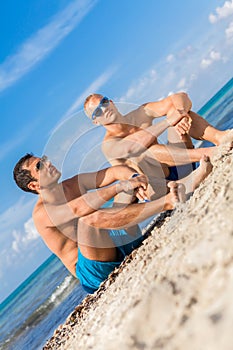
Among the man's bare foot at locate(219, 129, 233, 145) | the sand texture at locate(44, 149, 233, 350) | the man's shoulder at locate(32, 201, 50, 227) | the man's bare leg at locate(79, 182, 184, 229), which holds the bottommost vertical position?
the sand texture at locate(44, 149, 233, 350)

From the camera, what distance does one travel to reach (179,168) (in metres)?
5.21

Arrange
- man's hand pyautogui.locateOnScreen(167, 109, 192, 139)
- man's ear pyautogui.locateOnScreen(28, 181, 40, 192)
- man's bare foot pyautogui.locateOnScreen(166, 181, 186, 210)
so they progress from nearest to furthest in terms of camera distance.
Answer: man's bare foot pyautogui.locateOnScreen(166, 181, 186, 210) → man's hand pyautogui.locateOnScreen(167, 109, 192, 139) → man's ear pyautogui.locateOnScreen(28, 181, 40, 192)

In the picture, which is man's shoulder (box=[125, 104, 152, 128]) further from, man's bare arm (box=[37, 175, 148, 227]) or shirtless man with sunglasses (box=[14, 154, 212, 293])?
man's bare arm (box=[37, 175, 148, 227])

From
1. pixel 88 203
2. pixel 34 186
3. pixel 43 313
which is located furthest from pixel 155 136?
pixel 43 313

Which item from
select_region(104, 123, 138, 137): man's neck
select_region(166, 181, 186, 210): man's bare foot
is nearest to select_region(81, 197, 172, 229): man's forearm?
select_region(166, 181, 186, 210): man's bare foot

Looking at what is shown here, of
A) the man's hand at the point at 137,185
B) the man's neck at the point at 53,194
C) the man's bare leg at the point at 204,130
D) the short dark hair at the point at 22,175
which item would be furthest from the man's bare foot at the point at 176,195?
the short dark hair at the point at 22,175

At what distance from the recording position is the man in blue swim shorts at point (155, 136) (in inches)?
189

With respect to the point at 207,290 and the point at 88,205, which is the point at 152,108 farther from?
the point at 207,290

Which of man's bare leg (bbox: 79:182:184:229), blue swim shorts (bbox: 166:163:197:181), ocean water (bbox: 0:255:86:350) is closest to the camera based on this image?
man's bare leg (bbox: 79:182:184:229)

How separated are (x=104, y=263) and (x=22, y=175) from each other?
134 centimetres

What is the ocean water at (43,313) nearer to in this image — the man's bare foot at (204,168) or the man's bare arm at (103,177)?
the man's bare arm at (103,177)

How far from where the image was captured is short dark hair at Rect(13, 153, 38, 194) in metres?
5.01

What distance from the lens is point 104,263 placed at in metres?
4.88

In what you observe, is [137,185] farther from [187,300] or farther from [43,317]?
[43,317]
